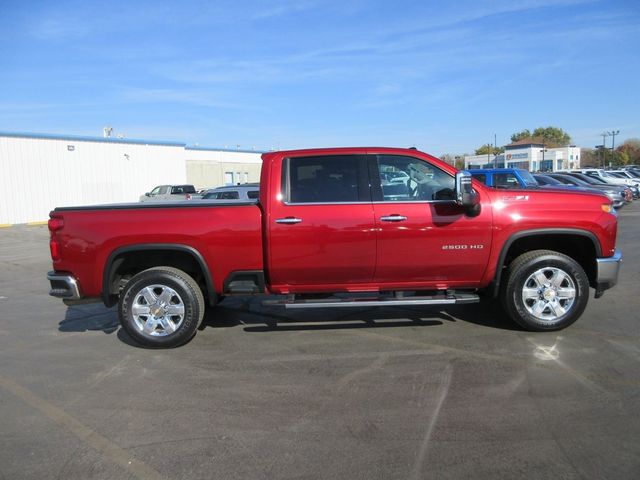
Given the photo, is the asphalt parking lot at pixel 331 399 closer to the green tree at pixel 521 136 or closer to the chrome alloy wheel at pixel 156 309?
the chrome alloy wheel at pixel 156 309

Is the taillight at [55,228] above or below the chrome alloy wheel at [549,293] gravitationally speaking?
above

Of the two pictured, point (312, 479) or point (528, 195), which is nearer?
point (312, 479)

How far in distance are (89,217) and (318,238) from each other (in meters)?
2.37

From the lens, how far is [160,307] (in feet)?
17.4

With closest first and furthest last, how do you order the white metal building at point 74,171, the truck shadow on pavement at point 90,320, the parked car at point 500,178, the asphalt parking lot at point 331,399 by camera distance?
the asphalt parking lot at point 331,399 → the truck shadow on pavement at point 90,320 → the parked car at point 500,178 → the white metal building at point 74,171

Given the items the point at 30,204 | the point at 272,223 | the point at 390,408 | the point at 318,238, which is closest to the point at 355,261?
the point at 318,238

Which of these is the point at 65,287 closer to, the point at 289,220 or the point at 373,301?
the point at 289,220

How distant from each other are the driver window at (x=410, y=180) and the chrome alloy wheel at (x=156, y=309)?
2.46m

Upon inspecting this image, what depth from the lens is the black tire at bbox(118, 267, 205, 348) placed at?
525cm

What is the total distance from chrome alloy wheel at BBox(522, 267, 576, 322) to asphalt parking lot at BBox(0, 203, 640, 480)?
10.6 inches

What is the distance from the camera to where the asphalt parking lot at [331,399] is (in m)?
3.16

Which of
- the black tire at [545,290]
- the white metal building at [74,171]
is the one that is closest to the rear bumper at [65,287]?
the black tire at [545,290]

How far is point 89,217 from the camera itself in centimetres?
522

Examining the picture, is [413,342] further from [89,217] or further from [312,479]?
[89,217]
